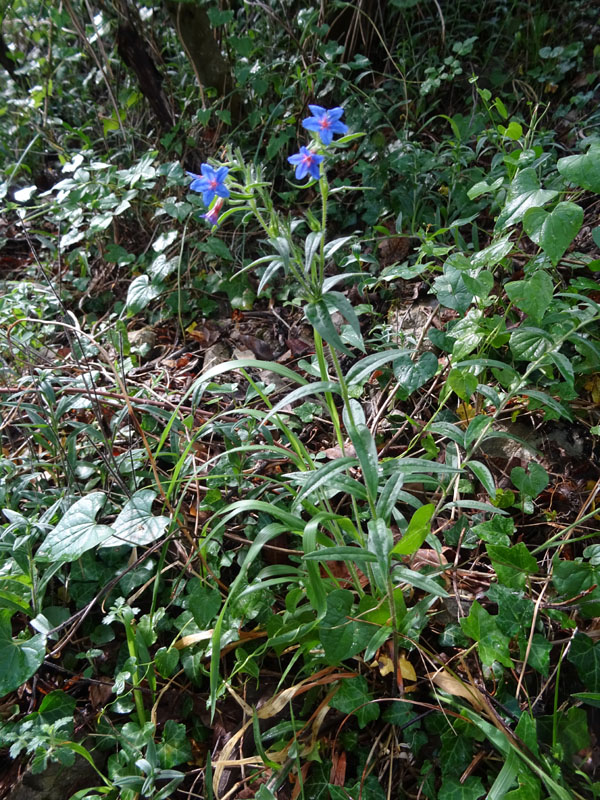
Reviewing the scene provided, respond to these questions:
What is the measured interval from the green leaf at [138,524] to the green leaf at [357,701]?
0.57 meters

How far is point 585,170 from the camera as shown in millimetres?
1228

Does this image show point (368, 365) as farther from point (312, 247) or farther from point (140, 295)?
point (140, 295)

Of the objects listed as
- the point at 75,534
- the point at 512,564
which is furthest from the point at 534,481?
the point at 75,534

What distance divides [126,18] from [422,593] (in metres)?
3.03

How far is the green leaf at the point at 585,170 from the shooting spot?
1.21 m

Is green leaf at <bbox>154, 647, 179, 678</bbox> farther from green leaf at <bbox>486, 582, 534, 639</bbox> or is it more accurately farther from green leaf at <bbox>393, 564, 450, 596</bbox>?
green leaf at <bbox>486, 582, 534, 639</bbox>

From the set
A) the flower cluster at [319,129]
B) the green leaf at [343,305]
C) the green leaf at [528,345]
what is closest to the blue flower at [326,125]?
the flower cluster at [319,129]

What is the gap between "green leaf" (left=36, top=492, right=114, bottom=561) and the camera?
1316 mm

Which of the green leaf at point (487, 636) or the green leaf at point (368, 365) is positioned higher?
the green leaf at point (368, 365)

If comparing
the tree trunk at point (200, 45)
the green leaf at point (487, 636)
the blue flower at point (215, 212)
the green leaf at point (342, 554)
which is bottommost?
the green leaf at point (487, 636)

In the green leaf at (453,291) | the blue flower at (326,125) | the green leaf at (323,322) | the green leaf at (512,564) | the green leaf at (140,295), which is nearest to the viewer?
the green leaf at (323,322)

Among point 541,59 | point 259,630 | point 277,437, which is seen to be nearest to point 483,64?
point 541,59

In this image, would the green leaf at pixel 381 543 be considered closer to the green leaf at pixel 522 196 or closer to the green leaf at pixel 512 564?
the green leaf at pixel 512 564

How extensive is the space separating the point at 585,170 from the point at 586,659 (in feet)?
3.54
